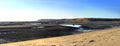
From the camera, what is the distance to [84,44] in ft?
48.1

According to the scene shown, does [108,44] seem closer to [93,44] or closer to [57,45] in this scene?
[93,44]

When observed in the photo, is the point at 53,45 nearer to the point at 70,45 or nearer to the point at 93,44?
the point at 70,45

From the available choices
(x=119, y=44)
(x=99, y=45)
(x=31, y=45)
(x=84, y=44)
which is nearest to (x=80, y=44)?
(x=84, y=44)

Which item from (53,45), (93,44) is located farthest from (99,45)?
(53,45)

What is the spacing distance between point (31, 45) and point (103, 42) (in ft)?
14.6

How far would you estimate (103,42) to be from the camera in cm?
1490

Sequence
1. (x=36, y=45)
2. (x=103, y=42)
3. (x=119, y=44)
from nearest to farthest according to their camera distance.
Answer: (x=119, y=44) < (x=103, y=42) < (x=36, y=45)

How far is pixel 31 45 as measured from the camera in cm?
1617

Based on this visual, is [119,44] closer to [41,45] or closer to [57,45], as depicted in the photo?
[57,45]

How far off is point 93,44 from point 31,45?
4013 millimetres

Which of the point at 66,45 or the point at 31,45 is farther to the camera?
the point at 31,45

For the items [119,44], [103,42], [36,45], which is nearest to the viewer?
[119,44]

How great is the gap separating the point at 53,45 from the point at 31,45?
1630mm

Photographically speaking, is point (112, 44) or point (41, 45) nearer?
point (112, 44)
